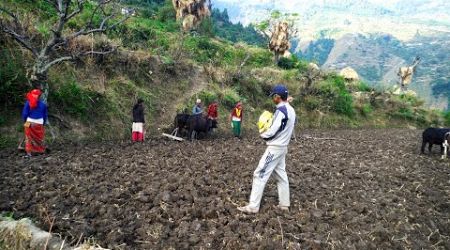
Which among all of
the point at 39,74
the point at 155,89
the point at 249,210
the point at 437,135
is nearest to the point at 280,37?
the point at 155,89

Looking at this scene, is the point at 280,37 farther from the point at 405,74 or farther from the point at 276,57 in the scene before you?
the point at 405,74

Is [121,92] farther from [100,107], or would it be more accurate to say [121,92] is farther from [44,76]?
[44,76]

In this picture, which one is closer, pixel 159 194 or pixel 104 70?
pixel 159 194

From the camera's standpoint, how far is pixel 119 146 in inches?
455

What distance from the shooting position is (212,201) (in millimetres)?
6672

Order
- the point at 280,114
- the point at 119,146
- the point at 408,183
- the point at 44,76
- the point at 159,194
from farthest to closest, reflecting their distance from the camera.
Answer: the point at 119,146
the point at 44,76
the point at 408,183
the point at 159,194
the point at 280,114

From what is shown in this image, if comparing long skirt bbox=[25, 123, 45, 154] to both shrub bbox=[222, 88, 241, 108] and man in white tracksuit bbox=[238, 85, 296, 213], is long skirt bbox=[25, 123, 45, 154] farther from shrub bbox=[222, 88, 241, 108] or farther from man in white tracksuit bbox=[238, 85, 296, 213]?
shrub bbox=[222, 88, 241, 108]

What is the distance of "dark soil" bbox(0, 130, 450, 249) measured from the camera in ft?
18.0

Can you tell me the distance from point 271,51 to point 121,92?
70.3ft

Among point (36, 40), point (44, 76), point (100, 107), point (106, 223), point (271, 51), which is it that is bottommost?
point (106, 223)

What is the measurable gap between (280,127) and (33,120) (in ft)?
20.6

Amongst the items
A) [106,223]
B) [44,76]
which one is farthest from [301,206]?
[44,76]

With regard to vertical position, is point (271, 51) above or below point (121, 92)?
above

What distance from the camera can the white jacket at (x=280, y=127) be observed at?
244 inches
